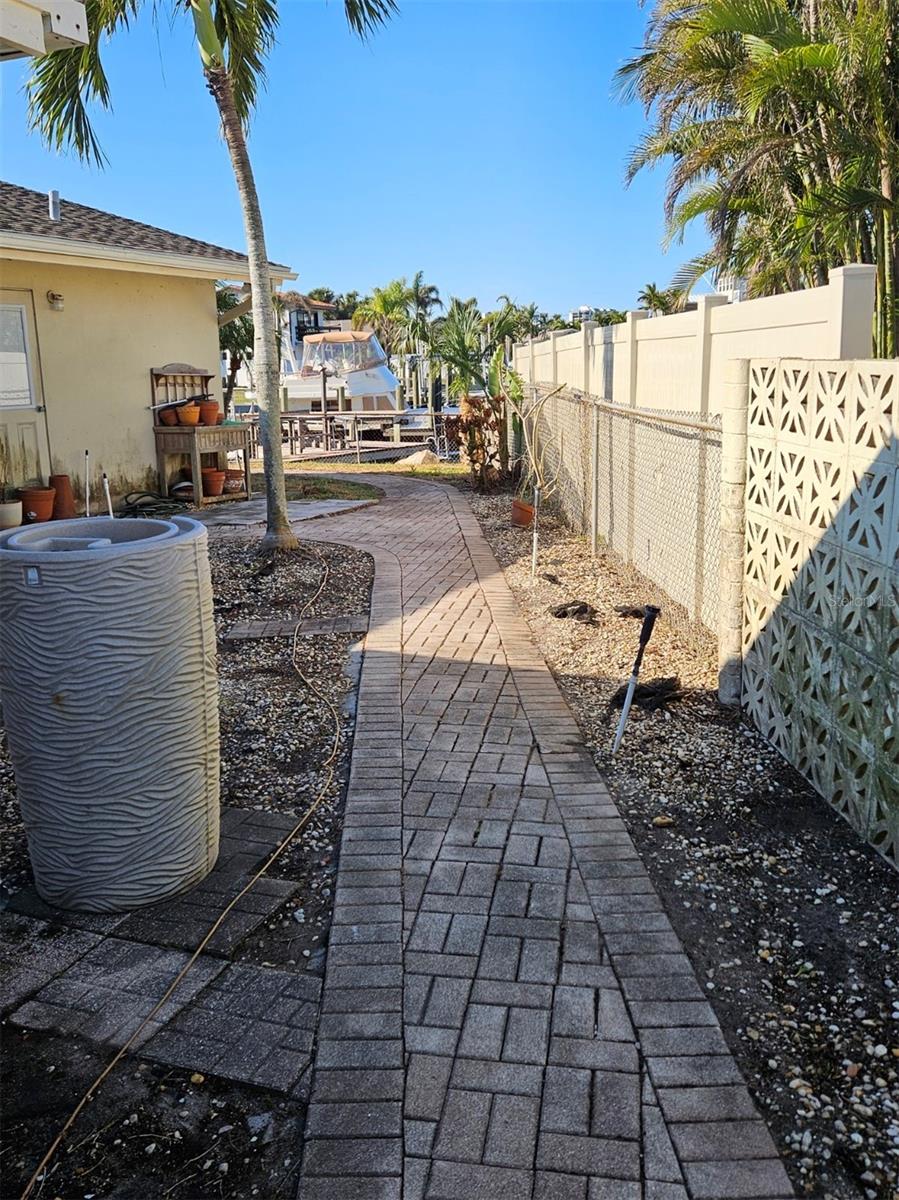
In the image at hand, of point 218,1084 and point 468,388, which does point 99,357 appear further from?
point 218,1084

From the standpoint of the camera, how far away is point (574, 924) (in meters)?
3.38

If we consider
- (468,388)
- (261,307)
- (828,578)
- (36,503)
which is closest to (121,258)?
(36,503)

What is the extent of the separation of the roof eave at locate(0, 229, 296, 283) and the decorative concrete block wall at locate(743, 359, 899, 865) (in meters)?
8.96

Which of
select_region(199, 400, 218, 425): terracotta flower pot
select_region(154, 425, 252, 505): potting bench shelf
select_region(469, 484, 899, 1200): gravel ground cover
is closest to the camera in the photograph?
select_region(469, 484, 899, 1200): gravel ground cover

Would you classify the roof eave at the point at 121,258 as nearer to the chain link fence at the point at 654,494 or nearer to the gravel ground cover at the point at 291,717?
the gravel ground cover at the point at 291,717

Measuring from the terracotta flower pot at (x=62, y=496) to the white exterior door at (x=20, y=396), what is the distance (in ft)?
0.70

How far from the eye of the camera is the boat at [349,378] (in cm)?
3844

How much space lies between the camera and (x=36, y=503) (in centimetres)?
1152

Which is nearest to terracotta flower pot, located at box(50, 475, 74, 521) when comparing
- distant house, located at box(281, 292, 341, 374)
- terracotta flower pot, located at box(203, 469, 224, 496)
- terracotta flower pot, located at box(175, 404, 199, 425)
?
terracotta flower pot, located at box(175, 404, 199, 425)

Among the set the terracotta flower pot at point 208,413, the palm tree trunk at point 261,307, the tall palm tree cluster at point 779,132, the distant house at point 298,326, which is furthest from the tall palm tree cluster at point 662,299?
the distant house at point 298,326

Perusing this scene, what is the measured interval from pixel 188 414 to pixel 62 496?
2.37m

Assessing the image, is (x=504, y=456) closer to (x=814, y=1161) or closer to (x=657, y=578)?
(x=657, y=578)

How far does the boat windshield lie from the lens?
39688 mm

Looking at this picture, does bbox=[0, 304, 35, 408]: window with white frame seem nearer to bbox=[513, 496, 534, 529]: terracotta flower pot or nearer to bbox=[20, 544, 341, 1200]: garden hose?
bbox=[513, 496, 534, 529]: terracotta flower pot
